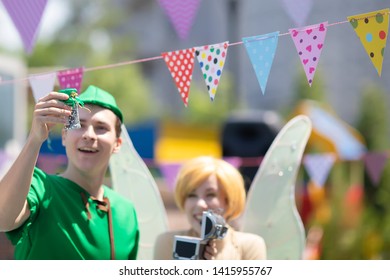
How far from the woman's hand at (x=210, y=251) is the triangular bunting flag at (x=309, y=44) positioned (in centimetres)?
68

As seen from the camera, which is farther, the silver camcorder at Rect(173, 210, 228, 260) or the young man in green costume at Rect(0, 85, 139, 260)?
the silver camcorder at Rect(173, 210, 228, 260)

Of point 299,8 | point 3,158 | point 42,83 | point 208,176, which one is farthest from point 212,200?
point 3,158

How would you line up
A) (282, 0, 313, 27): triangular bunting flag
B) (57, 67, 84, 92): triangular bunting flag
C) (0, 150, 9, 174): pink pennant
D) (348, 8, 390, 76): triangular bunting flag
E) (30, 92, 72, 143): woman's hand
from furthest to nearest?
(0, 150, 9, 174): pink pennant → (282, 0, 313, 27): triangular bunting flag → (57, 67, 84, 92): triangular bunting flag → (348, 8, 390, 76): triangular bunting flag → (30, 92, 72, 143): woman's hand

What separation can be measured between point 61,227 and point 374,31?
4.18 feet

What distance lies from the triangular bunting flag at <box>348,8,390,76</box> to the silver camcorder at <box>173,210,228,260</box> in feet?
2.55

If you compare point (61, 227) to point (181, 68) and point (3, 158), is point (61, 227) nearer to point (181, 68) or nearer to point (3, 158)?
point (181, 68)

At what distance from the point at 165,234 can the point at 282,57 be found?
17.1 meters

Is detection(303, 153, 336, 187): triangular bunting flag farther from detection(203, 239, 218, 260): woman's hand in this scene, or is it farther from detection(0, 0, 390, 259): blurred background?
detection(203, 239, 218, 260): woman's hand

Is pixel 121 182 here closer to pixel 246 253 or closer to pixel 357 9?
pixel 246 253

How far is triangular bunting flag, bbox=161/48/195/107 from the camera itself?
2619 millimetres

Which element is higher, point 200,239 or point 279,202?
point 279,202

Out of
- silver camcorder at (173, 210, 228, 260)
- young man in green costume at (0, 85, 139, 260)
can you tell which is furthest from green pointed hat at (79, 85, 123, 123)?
silver camcorder at (173, 210, 228, 260)

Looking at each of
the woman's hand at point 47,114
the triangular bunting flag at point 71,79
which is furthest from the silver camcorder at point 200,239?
the triangular bunting flag at point 71,79

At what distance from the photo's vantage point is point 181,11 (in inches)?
113
